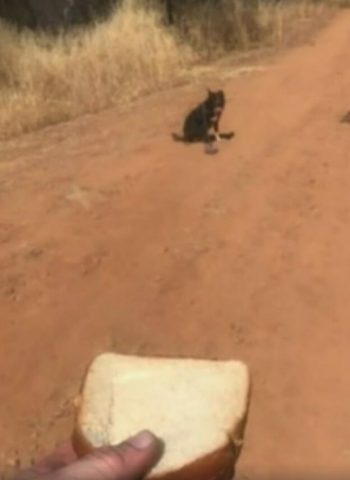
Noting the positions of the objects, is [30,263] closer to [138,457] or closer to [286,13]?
[138,457]

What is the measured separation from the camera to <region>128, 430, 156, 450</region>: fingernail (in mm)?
2443

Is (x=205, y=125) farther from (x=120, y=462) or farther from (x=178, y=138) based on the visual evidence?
(x=120, y=462)

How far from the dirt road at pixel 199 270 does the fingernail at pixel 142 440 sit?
54.4 inches

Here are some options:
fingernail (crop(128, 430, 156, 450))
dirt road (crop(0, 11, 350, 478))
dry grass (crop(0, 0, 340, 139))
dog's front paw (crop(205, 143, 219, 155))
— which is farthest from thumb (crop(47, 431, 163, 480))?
dry grass (crop(0, 0, 340, 139))

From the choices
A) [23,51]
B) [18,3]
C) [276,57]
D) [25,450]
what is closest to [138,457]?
[25,450]

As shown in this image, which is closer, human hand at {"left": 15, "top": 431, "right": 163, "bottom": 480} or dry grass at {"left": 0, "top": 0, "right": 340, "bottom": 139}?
human hand at {"left": 15, "top": 431, "right": 163, "bottom": 480}

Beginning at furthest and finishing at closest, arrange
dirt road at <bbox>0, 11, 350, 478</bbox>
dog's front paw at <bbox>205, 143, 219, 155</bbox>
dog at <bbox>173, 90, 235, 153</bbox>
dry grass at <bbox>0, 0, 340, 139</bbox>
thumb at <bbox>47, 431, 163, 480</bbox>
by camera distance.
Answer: dry grass at <bbox>0, 0, 340, 139</bbox> → dog at <bbox>173, 90, 235, 153</bbox> → dog's front paw at <bbox>205, 143, 219, 155</bbox> → dirt road at <bbox>0, 11, 350, 478</bbox> → thumb at <bbox>47, 431, 163, 480</bbox>

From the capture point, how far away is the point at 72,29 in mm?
10062

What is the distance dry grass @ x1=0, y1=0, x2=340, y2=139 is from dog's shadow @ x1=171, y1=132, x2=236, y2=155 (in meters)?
1.86

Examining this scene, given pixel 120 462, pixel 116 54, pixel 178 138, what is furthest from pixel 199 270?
pixel 116 54

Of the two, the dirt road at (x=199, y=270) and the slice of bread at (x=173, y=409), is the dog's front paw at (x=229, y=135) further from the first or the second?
the slice of bread at (x=173, y=409)

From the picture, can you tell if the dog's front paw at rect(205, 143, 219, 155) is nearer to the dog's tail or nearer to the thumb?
the dog's tail

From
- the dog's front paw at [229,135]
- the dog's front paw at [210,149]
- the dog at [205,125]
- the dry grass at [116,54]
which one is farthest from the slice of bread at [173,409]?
the dry grass at [116,54]

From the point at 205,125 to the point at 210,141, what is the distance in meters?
0.13
